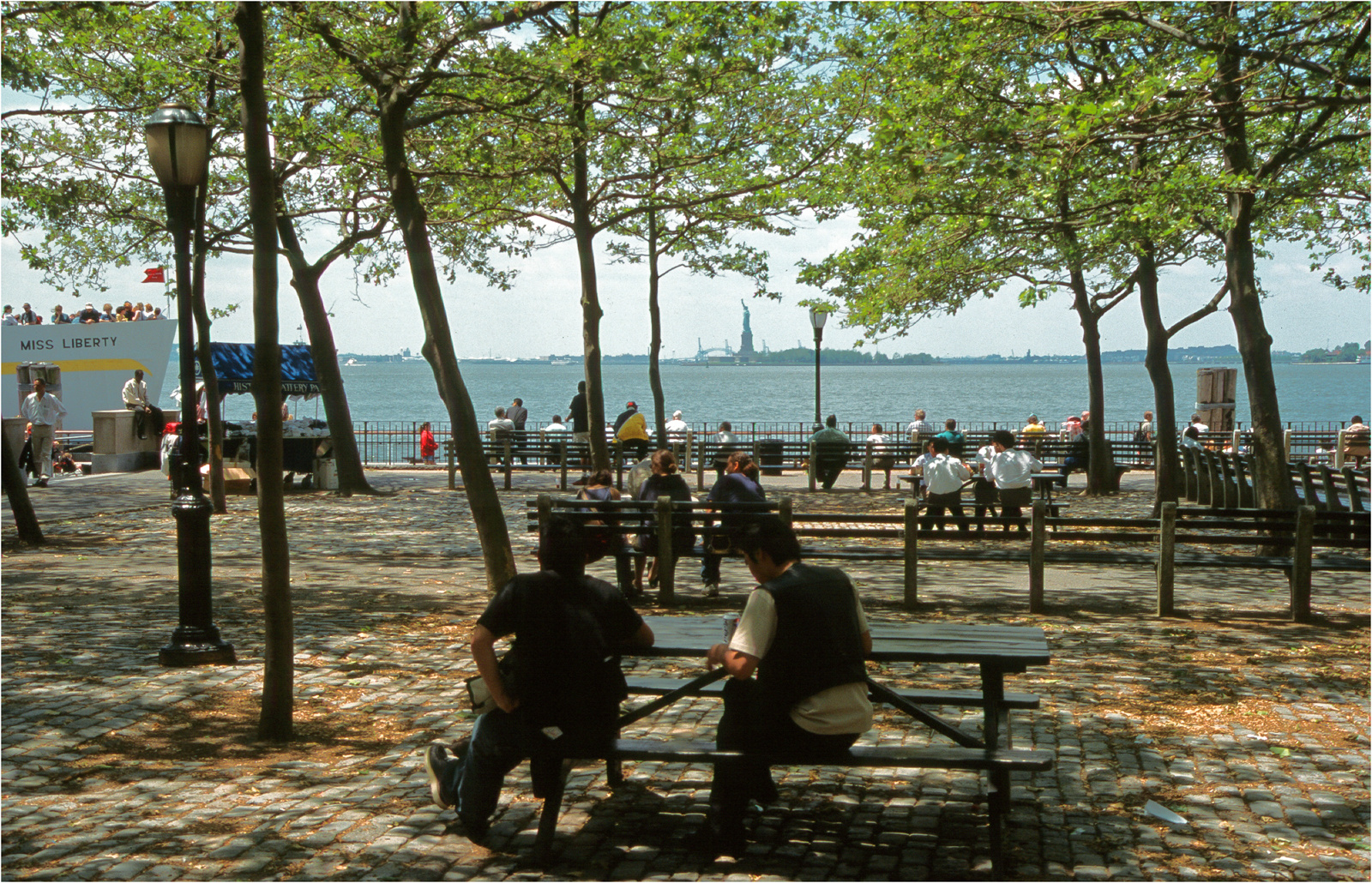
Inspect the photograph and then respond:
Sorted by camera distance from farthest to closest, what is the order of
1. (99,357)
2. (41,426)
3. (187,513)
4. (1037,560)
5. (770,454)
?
1. (99,357)
2. (770,454)
3. (41,426)
4. (1037,560)
5. (187,513)

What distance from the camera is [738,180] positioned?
18.1m

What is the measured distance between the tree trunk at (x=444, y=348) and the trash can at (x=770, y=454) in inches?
615

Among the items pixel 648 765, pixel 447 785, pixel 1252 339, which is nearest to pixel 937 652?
pixel 648 765

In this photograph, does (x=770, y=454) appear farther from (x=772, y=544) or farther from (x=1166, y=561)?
(x=772, y=544)

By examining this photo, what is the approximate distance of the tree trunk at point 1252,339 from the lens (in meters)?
13.9

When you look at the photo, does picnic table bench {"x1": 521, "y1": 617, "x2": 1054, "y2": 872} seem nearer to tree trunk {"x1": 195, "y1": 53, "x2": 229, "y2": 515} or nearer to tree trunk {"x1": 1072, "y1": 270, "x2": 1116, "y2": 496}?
tree trunk {"x1": 195, "y1": 53, "x2": 229, "y2": 515}

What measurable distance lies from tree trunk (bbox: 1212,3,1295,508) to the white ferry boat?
122 ft

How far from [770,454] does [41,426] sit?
14.6 m

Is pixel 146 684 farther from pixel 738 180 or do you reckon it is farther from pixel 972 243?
pixel 972 243

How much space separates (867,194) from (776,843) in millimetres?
14617

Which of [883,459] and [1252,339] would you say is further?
[883,459]

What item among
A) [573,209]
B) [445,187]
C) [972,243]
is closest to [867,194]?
[972,243]

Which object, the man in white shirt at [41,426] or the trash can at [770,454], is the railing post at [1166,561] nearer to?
the trash can at [770,454]

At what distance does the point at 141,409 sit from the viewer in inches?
1135
